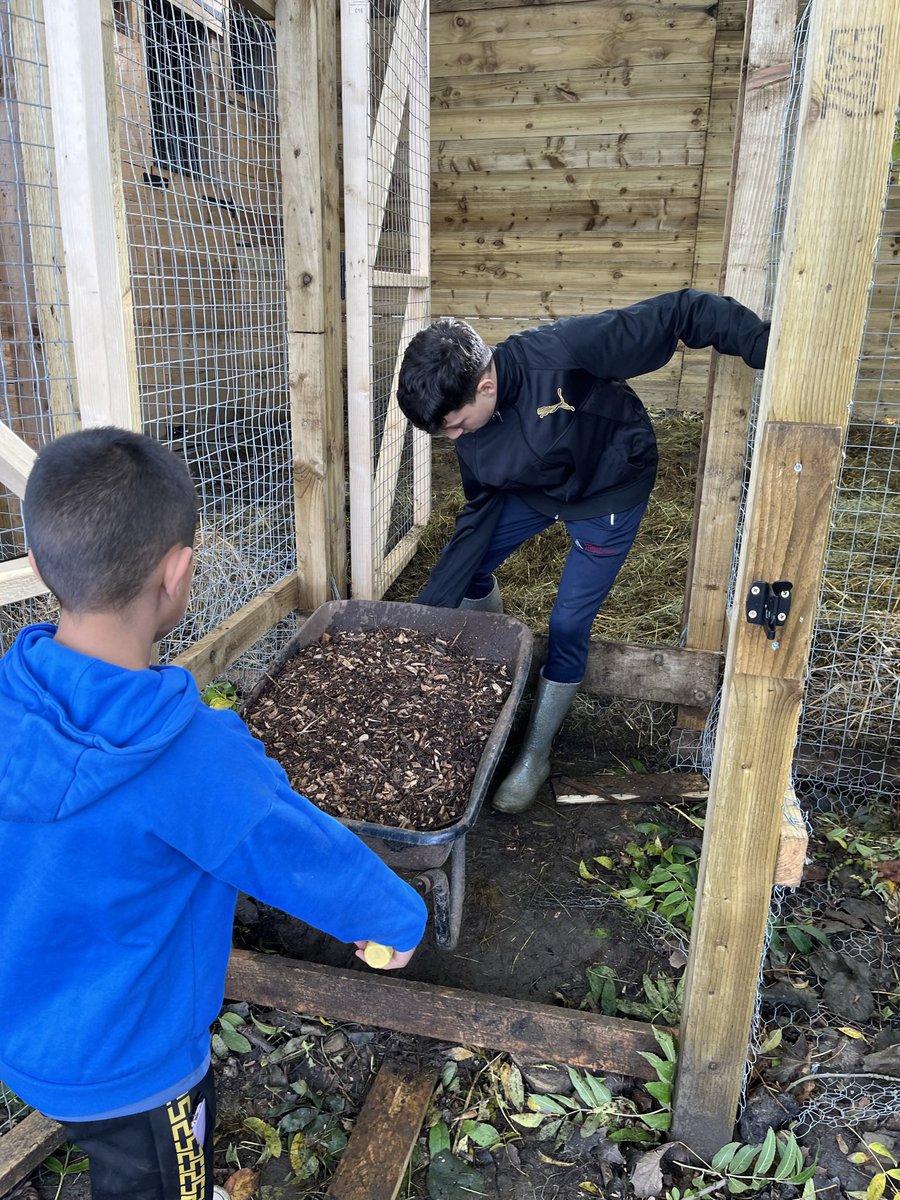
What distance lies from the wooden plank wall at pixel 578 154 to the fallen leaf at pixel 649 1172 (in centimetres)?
543

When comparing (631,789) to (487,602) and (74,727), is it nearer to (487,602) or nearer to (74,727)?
(487,602)

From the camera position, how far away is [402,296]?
12.8ft

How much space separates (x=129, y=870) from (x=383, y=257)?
12.8 ft

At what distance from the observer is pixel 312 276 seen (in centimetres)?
265

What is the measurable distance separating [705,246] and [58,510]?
597 centimetres

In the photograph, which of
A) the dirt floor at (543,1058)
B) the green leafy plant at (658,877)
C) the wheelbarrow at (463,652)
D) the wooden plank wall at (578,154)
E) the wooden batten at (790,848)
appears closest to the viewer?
the wooden batten at (790,848)

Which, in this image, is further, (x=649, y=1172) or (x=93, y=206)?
(x=649, y=1172)

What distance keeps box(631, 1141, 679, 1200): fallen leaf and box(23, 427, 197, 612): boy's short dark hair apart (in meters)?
1.53

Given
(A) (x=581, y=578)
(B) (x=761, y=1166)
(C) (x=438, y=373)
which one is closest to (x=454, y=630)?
(A) (x=581, y=578)

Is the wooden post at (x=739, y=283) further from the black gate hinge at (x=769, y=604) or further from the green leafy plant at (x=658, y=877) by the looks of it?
the black gate hinge at (x=769, y=604)

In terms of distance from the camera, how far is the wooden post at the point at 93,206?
1.42m

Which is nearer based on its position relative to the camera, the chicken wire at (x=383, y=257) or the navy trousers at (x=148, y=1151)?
the navy trousers at (x=148, y=1151)

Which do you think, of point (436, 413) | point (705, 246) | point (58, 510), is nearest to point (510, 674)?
point (436, 413)

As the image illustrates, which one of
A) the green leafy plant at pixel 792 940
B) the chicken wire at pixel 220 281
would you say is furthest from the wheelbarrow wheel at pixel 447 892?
the chicken wire at pixel 220 281
